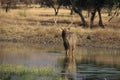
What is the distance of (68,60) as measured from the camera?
87.6 feet

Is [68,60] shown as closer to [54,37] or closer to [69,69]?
[69,69]

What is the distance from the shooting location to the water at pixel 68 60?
21.0 metres

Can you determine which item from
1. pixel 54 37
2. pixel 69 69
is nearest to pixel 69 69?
pixel 69 69

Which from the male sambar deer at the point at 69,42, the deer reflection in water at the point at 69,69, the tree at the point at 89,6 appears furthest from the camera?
the tree at the point at 89,6

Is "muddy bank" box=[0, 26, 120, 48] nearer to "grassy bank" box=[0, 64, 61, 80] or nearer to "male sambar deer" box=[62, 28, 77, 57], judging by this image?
"male sambar deer" box=[62, 28, 77, 57]

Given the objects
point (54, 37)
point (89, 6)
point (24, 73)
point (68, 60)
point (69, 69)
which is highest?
point (89, 6)

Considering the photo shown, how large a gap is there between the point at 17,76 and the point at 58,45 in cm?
1689

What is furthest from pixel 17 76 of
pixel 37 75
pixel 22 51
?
pixel 22 51

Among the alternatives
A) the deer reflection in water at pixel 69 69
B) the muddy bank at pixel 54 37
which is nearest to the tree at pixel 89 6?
the muddy bank at pixel 54 37

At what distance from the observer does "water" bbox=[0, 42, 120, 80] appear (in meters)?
21.0

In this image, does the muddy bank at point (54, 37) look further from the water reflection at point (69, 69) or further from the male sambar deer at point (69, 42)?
the water reflection at point (69, 69)

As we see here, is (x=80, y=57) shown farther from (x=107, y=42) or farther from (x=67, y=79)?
Answer: (x=67, y=79)

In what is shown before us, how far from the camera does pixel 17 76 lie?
18469mm

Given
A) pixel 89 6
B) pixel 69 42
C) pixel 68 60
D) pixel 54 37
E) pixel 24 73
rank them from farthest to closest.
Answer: pixel 89 6 < pixel 54 37 < pixel 69 42 < pixel 68 60 < pixel 24 73
